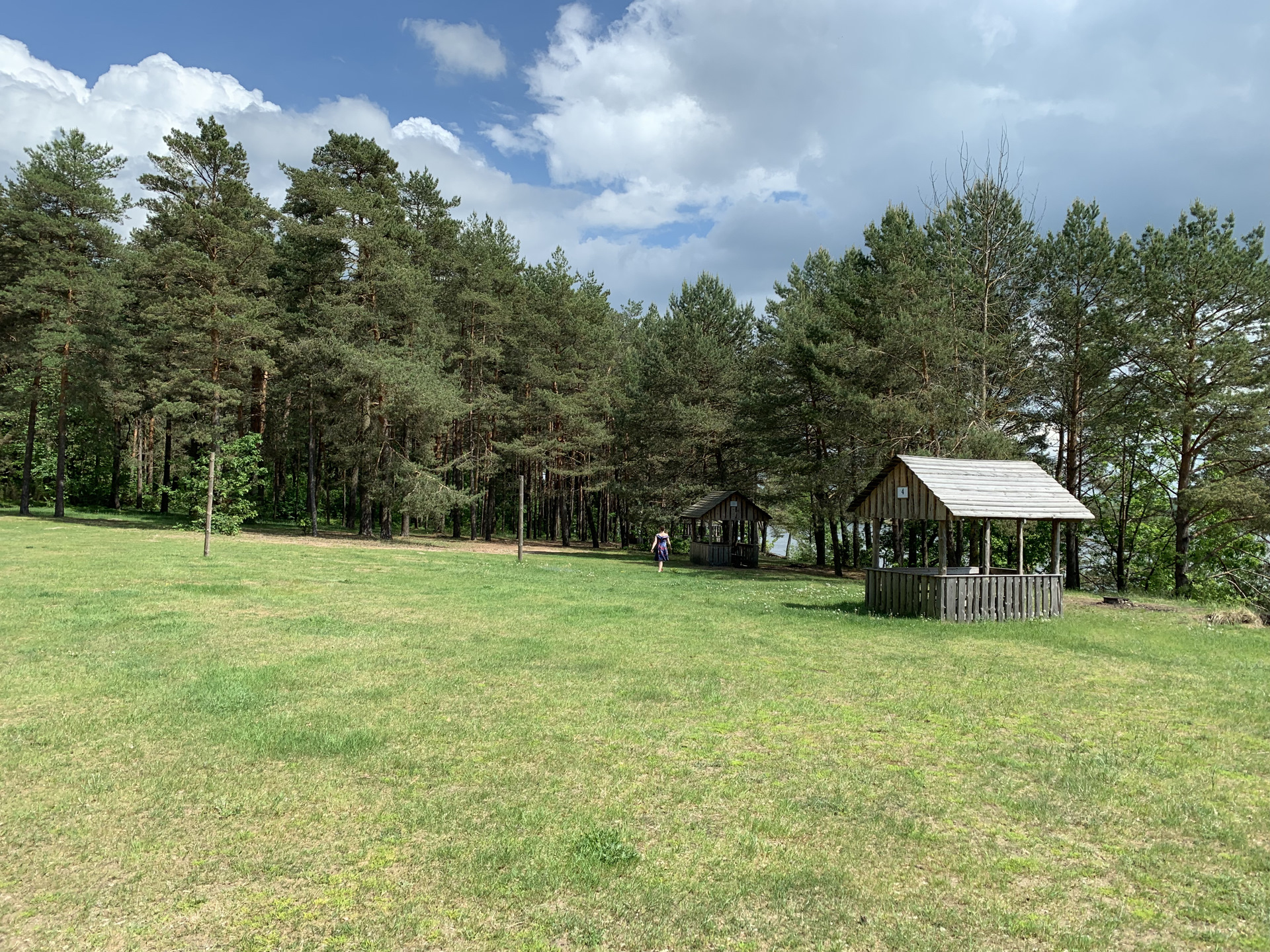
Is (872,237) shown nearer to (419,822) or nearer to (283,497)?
(419,822)

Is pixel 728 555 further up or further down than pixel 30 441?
further down

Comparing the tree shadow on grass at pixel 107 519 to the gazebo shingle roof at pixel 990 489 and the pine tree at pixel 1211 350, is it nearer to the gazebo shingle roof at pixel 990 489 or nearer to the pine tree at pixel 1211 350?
the gazebo shingle roof at pixel 990 489

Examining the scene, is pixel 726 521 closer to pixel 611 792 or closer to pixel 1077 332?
pixel 1077 332

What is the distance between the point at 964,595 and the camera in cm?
1559

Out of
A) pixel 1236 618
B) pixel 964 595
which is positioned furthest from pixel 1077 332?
pixel 964 595

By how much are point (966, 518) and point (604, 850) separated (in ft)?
43.8

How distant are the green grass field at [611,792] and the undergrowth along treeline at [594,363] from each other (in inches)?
666

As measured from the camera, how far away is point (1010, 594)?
16.2m

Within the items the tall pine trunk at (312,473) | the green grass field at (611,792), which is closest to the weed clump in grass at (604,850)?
the green grass field at (611,792)

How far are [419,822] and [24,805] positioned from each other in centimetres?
279

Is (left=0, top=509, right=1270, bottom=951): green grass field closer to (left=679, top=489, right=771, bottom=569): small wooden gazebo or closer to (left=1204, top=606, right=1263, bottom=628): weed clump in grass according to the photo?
(left=1204, top=606, right=1263, bottom=628): weed clump in grass

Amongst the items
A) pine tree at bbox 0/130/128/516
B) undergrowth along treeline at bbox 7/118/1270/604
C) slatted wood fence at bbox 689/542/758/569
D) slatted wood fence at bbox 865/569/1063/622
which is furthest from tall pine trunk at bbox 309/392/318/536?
slatted wood fence at bbox 865/569/1063/622

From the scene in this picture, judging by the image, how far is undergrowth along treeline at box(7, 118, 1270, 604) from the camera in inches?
993

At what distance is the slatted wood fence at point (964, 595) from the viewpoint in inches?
612
